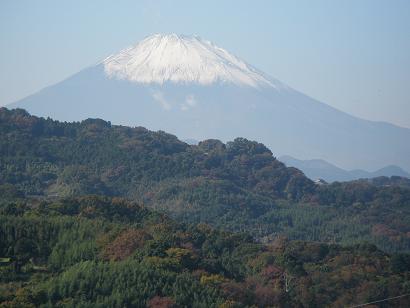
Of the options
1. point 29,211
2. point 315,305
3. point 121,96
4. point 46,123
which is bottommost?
point 315,305

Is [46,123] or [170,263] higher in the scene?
[46,123]

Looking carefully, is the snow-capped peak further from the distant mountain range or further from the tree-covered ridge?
the tree-covered ridge

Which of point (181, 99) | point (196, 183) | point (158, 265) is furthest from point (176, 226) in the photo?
point (181, 99)

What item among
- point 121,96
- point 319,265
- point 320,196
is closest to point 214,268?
point 319,265

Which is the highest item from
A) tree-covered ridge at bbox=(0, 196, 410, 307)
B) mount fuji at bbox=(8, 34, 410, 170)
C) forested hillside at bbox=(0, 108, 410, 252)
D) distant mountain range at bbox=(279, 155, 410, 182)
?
mount fuji at bbox=(8, 34, 410, 170)

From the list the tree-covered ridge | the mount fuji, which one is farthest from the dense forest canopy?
the mount fuji

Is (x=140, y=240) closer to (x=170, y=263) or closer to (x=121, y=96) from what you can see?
(x=170, y=263)

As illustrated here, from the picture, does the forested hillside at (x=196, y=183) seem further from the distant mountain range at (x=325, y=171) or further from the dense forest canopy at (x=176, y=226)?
the distant mountain range at (x=325, y=171)
